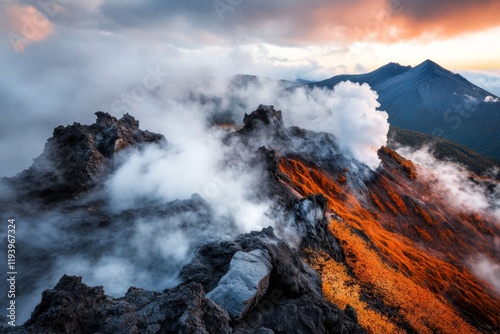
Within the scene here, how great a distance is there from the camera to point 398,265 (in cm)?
7475

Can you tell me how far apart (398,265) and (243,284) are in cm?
6653

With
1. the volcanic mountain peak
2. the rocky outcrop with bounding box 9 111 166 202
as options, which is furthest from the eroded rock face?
the volcanic mountain peak

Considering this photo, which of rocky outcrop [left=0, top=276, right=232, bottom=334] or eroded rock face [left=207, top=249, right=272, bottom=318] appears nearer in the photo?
rocky outcrop [left=0, top=276, right=232, bottom=334]

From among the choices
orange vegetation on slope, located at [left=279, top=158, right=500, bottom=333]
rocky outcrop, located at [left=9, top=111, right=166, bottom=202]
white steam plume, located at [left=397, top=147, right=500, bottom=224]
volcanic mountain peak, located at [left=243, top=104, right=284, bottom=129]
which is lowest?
white steam plume, located at [left=397, top=147, right=500, bottom=224]

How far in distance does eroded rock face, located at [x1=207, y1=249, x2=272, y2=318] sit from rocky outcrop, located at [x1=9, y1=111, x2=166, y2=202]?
33.9m

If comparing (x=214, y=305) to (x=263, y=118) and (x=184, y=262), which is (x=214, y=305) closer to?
(x=184, y=262)

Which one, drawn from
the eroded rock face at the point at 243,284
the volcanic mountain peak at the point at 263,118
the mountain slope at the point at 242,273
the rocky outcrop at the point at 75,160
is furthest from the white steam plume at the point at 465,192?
the eroded rock face at the point at 243,284

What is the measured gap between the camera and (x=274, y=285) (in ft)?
84.2

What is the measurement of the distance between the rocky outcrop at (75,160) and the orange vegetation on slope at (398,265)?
129ft

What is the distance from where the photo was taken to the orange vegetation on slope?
4750cm

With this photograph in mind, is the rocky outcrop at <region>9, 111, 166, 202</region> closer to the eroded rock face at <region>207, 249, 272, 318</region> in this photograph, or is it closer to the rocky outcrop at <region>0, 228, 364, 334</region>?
the rocky outcrop at <region>0, 228, 364, 334</region>

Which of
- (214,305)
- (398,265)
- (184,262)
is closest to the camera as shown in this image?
(214,305)

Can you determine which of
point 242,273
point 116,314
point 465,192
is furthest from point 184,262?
Answer: point 465,192

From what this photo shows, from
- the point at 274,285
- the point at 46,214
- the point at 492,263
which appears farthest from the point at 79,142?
the point at 492,263
